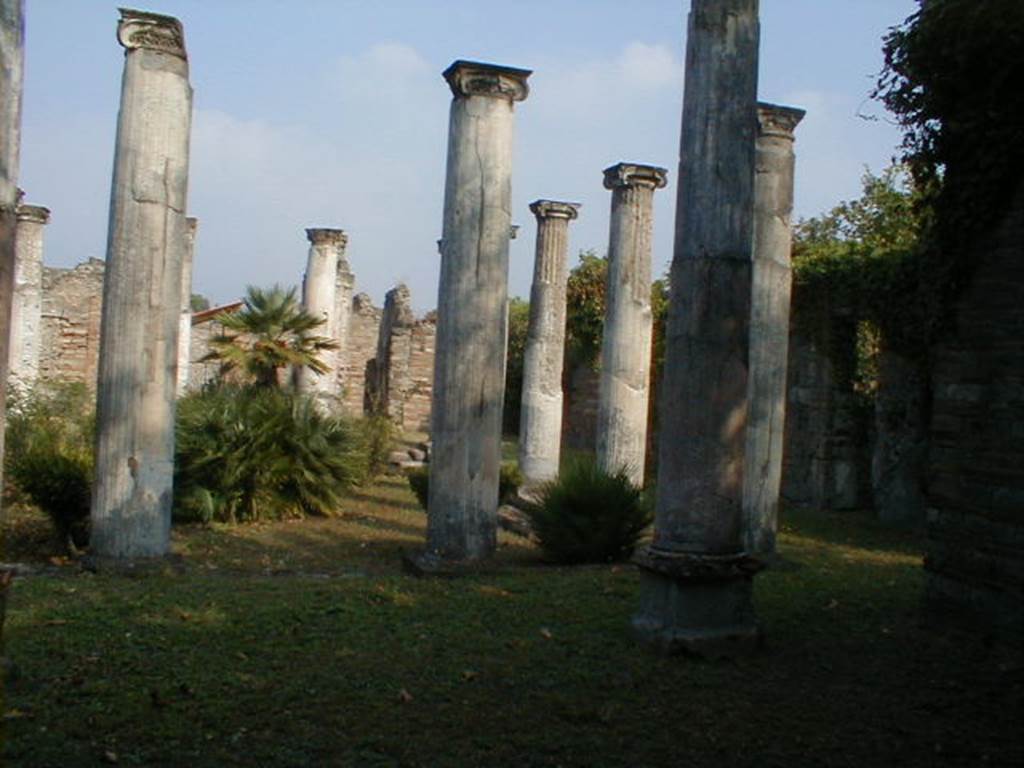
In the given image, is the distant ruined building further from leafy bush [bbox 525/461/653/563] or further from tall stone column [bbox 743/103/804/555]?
tall stone column [bbox 743/103/804/555]

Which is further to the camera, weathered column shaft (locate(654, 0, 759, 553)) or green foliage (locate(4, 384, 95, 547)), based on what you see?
green foliage (locate(4, 384, 95, 547))

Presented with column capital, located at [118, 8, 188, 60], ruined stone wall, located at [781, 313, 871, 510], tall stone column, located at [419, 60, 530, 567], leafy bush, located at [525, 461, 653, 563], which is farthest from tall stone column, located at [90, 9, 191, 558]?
ruined stone wall, located at [781, 313, 871, 510]

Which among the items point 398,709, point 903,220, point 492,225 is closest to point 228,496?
point 492,225

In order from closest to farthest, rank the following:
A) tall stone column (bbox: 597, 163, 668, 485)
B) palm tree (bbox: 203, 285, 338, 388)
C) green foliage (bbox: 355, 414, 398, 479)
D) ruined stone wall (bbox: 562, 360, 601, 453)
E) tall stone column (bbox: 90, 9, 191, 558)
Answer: tall stone column (bbox: 90, 9, 191, 558), tall stone column (bbox: 597, 163, 668, 485), palm tree (bbox: 203, 285, 338, 388), green foliage (bbox: 355, 414, 398, 479), ruined stone wall (bbox: 562, 360, 601, 453)

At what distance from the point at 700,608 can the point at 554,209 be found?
10.5 m

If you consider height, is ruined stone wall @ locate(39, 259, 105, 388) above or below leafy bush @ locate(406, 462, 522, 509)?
above

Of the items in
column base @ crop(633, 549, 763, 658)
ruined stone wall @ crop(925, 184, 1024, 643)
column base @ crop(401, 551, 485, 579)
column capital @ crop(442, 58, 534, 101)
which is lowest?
column base @ crop(401, 551, 485, 579)

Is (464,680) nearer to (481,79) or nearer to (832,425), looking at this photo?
(481,79)

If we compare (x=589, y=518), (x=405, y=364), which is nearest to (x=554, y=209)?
(x=589, y=518)

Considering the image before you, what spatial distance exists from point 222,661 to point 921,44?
569 cm

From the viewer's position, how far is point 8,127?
13.4ft

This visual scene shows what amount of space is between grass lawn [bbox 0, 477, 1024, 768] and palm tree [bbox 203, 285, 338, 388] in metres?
6.38

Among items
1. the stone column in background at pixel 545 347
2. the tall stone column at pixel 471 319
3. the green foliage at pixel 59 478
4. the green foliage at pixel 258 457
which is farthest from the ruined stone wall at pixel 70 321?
the tall stone column at pixel 471 319

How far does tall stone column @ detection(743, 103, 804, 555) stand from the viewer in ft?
31.1
